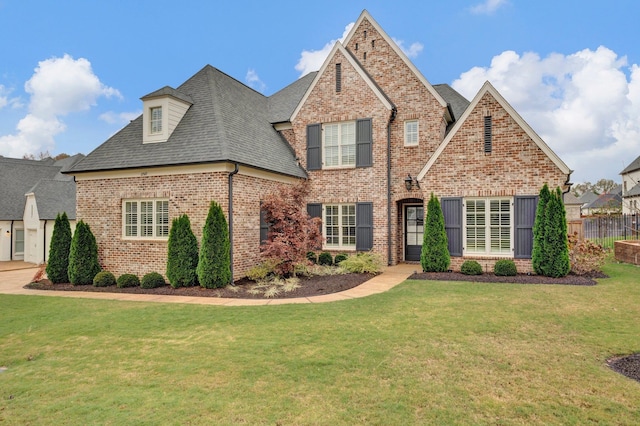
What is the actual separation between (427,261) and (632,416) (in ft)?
30.3

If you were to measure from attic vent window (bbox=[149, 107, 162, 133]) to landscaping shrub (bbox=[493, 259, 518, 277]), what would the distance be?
39.2ft

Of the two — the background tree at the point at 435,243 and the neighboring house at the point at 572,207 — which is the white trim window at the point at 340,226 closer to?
the background tree at the point at 435,243

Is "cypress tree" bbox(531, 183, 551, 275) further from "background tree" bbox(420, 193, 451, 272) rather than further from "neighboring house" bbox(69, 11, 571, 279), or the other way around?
"background tree" bbox(420, 193, 451, 272)

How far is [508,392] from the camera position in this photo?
3902 millimetres

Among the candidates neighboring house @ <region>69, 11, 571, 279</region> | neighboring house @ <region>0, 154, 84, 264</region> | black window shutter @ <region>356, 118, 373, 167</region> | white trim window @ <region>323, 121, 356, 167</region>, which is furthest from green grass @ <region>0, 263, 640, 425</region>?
neighboring house @ <region>0, 154, 84, 264</region>

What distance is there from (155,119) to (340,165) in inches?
276

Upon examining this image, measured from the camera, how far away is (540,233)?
11.5m

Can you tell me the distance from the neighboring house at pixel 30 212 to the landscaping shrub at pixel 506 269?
2117cm

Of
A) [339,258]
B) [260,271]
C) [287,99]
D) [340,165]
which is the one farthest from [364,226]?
[287,99]

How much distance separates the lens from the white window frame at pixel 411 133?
14633 mm

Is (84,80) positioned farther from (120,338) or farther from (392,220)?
(120,338)

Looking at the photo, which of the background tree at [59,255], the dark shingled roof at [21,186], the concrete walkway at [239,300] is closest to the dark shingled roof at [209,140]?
the background tree at [59,255]

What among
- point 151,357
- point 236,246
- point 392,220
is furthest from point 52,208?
point 151,357

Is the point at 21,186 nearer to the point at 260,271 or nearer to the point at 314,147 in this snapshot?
the point at 314,147
